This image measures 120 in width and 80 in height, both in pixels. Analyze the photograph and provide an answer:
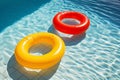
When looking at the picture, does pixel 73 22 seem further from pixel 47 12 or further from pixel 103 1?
pixel 103 1

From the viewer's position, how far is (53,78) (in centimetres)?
399

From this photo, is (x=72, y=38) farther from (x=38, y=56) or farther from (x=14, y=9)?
(x=14, y=9)

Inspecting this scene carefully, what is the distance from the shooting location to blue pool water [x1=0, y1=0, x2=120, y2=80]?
4.10 meters

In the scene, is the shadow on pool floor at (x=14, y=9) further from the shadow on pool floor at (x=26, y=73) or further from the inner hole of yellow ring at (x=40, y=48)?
the shadow on pool floor at (x=26, y=73)

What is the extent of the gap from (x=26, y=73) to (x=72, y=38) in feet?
5.25

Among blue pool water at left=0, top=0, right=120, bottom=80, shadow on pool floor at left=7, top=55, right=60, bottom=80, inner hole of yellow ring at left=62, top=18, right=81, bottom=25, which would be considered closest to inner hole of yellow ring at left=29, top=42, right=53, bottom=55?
blue pool water at left=0, top=0, right=120, bottom=80

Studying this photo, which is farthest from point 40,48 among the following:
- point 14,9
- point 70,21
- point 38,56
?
point 14,9

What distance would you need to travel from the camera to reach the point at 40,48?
470 cm

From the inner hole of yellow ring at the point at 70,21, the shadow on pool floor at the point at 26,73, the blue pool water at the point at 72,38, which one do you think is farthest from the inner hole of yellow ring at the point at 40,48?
the inner hole of yellow ring at the point at 70,21

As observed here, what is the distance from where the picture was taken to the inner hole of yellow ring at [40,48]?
4602mm

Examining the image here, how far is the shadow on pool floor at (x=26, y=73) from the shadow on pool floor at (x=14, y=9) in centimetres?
161

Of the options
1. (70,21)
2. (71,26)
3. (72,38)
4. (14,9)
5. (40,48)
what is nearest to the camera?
(40,48)

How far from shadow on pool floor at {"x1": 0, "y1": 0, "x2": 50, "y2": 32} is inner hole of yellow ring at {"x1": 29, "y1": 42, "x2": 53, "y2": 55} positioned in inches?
49.6

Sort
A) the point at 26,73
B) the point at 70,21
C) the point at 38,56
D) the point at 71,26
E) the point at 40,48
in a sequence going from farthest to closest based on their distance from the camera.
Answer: the point at 70,21 < the point at 71,26 < the point at 40,48 < the point at 26,73 < the point at 38,56
